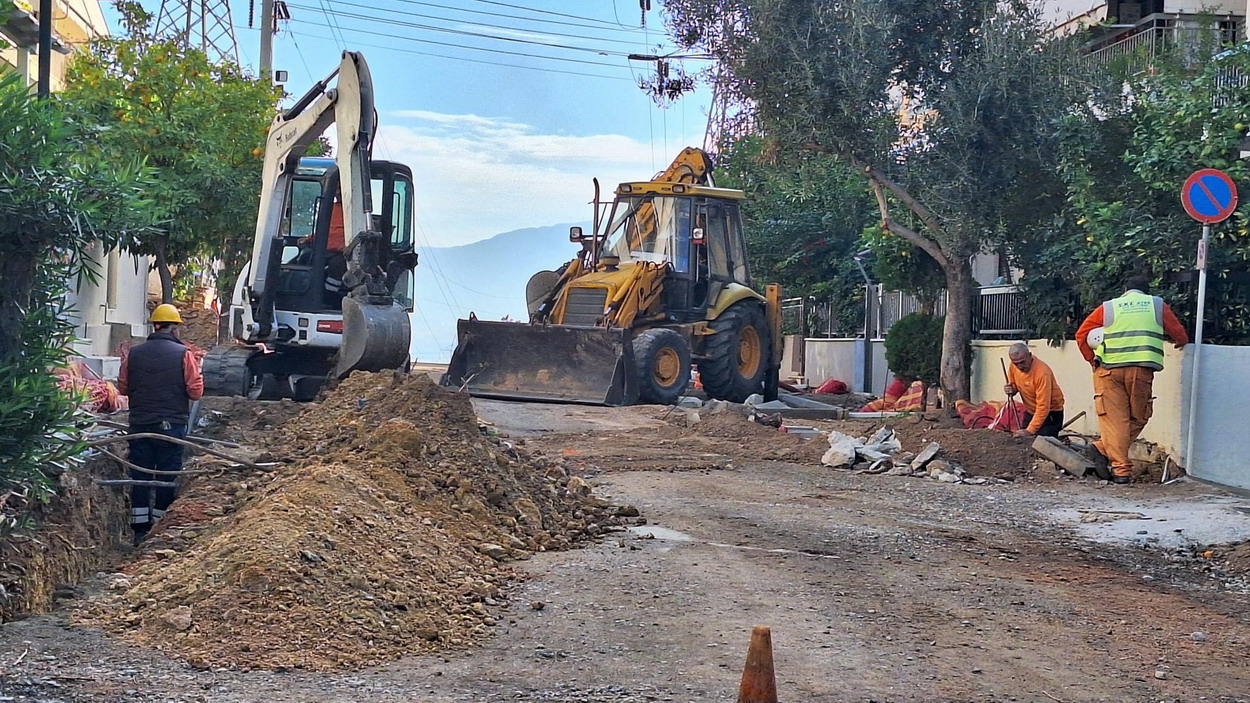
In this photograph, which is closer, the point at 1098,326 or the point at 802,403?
the point at 1098,326

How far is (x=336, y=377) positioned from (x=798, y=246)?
17576 mm

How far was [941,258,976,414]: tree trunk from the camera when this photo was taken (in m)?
17.2

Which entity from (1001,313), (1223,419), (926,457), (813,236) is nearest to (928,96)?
(1001,313)

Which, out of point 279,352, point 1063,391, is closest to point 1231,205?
point 1063,391

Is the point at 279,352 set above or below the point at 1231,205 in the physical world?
below

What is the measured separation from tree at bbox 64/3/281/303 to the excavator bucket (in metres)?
8.09

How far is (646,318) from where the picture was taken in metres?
19.5

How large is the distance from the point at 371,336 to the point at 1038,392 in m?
6.49

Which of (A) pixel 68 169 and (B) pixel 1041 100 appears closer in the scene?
(A) pixel 68 169

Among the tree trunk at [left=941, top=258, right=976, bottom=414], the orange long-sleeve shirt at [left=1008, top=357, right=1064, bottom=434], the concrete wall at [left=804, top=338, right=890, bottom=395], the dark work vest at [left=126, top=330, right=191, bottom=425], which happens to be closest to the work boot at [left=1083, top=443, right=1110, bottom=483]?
the orange long-sleeve shirt at [left=1008, top=357, right=1064, bottom=434]

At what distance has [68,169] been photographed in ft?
18.7

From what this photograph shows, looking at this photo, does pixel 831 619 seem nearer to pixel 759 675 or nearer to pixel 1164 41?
pixel 759 675

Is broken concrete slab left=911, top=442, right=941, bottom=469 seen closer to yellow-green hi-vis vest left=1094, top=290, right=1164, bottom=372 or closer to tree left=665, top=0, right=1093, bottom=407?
yellow-green hi-vis vest left=1094, top=290, right=1164, bottom=372

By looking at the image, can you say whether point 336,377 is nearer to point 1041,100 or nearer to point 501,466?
point 501,466
